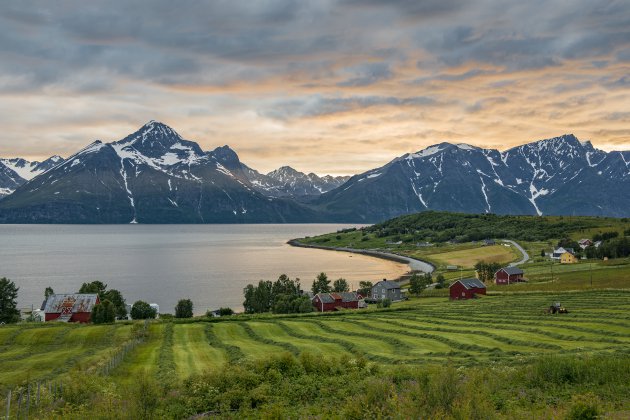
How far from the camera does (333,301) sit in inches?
4289

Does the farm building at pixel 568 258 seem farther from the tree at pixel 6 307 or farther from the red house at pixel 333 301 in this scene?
the tree at pixel 6 307

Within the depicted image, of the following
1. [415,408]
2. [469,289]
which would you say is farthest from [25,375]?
[469,289]

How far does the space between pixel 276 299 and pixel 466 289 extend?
38501 millimetres

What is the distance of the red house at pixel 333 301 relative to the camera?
108 metres

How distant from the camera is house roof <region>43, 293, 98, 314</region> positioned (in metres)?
89.2

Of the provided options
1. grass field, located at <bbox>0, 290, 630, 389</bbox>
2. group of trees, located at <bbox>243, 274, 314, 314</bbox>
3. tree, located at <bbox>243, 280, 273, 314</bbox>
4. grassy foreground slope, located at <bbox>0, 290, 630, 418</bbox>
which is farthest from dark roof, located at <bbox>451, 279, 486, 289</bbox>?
tree, located at <bbox>243, 280, 273, 314</bbox>

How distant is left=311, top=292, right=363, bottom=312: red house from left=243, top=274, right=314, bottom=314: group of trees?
3.71 metres

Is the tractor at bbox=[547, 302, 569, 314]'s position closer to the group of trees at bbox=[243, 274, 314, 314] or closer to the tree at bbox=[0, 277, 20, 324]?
the group of trees at bbox=[243, 274, 314, 314]

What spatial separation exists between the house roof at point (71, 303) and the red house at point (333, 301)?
41.5 metres

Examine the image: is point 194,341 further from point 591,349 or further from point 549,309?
point 549,309

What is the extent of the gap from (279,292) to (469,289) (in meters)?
38.9

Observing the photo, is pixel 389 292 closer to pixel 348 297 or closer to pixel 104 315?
pixel 348 297

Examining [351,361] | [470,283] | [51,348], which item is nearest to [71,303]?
[51,348]

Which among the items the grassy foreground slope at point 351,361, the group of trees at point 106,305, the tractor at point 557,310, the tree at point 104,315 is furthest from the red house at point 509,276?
the tree at point 104,315
